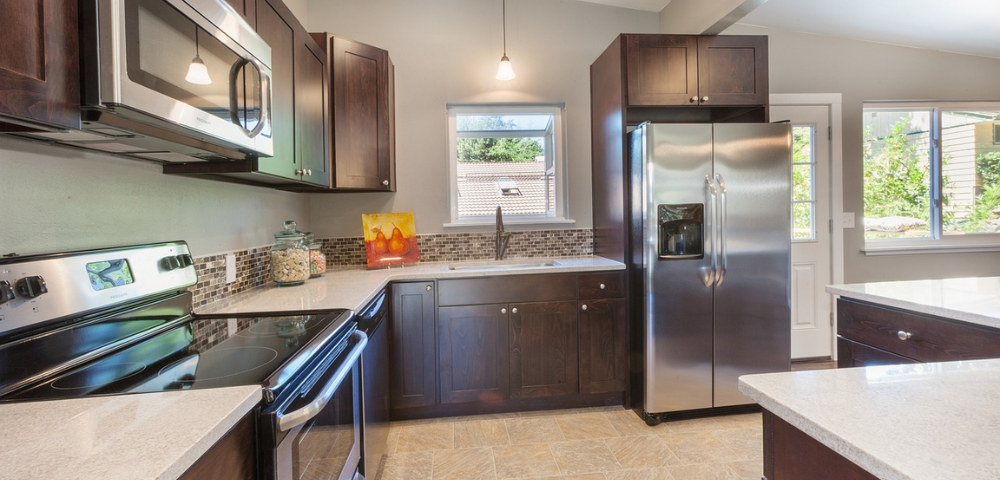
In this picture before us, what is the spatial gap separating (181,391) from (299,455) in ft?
0.93

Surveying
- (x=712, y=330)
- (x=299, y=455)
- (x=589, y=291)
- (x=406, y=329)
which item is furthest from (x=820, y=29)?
(x=299, y=455)

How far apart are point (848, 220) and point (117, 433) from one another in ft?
13.3

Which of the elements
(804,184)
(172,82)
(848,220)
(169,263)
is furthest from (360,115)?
(848,220)

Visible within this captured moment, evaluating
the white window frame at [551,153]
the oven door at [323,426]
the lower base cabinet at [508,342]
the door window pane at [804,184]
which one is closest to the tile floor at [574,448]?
the lower base cabinet at [508,342]

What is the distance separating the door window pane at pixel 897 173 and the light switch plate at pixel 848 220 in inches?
9.1

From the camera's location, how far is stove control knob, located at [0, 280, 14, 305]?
84 cm

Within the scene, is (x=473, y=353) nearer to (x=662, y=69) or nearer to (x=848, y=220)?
(x=662, y=69)

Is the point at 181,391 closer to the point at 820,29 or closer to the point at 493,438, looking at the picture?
the point at 493,438

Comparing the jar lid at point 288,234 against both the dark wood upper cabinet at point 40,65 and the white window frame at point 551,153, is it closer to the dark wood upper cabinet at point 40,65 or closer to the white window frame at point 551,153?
the white window frame at point 551,153

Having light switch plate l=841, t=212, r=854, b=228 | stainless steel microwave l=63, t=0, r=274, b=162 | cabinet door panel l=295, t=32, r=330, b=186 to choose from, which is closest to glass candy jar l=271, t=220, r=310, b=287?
cabinet door panel l=295, t=32, r=330, b=186

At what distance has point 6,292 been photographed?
33.5 inches

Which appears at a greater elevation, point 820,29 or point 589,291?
point 820,29

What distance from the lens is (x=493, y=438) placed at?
7.07 ft

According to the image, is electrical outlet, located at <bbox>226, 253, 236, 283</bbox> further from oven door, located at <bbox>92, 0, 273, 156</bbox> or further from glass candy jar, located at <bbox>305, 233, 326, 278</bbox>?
oven door, located at <bbox>92, 0, 273, 156</bbox>
